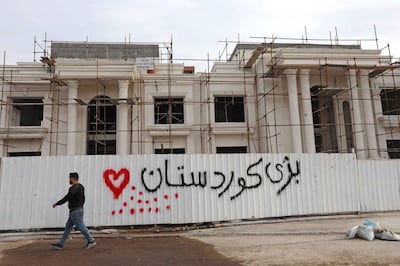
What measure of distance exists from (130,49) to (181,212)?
1543 cm

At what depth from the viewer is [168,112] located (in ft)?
58.0

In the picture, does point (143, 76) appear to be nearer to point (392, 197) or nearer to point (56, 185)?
point (56, 185)

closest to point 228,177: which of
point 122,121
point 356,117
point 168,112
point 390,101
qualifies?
point 122,121

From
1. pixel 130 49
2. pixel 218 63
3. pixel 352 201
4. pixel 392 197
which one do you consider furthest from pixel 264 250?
pixel 130 49

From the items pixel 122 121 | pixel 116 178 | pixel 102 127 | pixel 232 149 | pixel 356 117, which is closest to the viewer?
pixel 116 178

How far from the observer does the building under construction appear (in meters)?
16.4

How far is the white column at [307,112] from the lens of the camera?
16248mm

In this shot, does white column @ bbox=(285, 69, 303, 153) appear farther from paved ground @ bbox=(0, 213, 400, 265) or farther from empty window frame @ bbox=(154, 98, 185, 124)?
paved ground @ bbox=(0, 213, 400, 265)

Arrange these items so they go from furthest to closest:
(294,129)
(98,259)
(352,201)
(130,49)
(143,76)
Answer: (130,49) → (143,76) → (294,129) → (352,201) → (98,259)

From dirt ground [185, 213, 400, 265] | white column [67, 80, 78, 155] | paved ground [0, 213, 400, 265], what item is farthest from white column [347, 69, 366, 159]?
white column [67, 80, 78, 155]

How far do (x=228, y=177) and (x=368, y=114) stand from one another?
11.1 meters

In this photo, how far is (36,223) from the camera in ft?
28.0

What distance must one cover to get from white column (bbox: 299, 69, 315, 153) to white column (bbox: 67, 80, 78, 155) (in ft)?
37.7

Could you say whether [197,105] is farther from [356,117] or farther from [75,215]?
[75,215]
